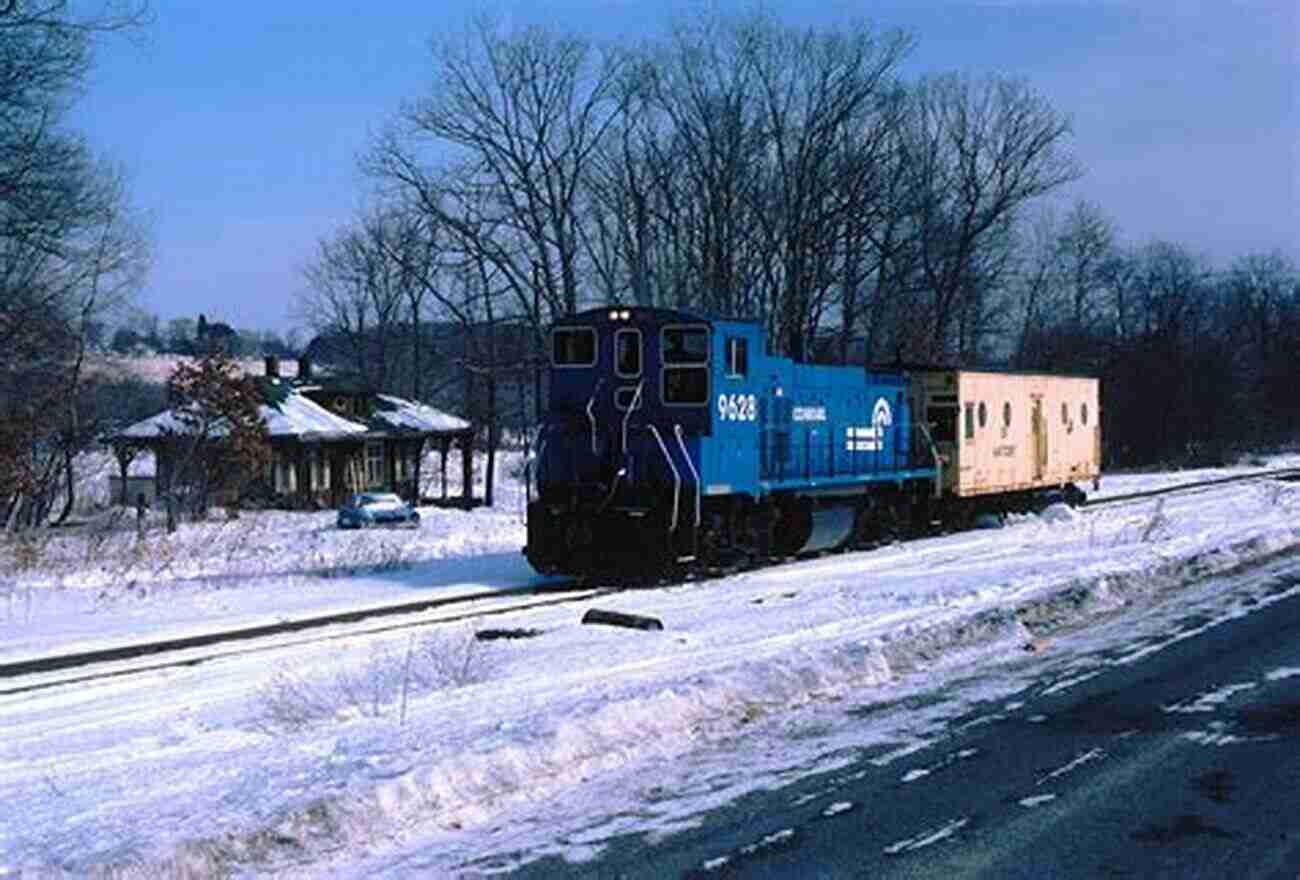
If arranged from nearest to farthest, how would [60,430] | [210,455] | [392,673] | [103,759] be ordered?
[103,759] → [392,673] → [60,430] → [210,455]

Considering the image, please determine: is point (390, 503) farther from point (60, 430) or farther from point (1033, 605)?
point (1033, 605)

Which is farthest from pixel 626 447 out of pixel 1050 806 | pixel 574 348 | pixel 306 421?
pixel 306 421

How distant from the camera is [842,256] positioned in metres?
62.9

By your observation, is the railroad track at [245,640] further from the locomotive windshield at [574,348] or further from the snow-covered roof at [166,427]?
the snow-covered roof at [166,427]

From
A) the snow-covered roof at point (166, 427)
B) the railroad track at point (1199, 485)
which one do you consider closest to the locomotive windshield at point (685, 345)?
the railroad track at point (1199, 485)

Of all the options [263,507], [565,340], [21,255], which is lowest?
[263,507]

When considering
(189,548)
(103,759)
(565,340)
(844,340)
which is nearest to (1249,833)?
(103,759)

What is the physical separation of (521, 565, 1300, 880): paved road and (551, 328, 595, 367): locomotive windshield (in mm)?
12306

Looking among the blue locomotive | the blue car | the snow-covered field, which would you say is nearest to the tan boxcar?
the snow-covered field

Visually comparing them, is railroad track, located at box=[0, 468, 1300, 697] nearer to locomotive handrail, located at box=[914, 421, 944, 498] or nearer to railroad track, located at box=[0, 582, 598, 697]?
railroad track, located at box=[0, 582, 598, 697]

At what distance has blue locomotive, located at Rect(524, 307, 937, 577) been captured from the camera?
70.1 feet

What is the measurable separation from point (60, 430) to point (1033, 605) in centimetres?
3419

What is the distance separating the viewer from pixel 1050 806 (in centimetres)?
785

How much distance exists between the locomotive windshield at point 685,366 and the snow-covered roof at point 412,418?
51191 mm
